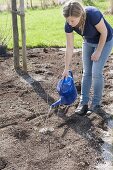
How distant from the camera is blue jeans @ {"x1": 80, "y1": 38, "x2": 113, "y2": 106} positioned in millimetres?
5316

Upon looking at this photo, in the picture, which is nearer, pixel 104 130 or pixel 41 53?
pixel 104 130

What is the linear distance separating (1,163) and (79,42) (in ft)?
18.3

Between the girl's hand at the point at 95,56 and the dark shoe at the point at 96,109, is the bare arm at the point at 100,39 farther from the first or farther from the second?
the dark shoe at the point at 96,109

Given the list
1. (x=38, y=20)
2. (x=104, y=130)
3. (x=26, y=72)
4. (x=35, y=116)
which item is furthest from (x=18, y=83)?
(x=38, y=20)

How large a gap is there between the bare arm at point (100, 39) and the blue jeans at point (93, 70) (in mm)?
122

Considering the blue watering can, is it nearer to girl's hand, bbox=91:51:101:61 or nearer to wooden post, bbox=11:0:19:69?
girl's hand, bbox=91:51:101:61

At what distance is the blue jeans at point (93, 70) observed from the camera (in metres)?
5.32

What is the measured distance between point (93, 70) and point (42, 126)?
0.97 m

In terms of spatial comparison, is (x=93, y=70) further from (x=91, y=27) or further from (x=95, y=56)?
(x=91, y=27)

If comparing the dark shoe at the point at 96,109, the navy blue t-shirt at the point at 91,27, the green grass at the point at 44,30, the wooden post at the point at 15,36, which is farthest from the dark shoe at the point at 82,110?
the green grass at the point at 44,30

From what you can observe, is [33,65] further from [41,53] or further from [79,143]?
[79,143]

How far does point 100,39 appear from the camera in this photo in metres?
5.09

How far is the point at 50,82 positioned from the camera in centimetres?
696

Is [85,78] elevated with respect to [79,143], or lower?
elevated
